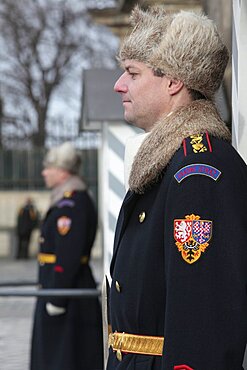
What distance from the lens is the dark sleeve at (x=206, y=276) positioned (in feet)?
8.15

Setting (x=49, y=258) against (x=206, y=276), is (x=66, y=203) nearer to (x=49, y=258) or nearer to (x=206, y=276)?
(x=49, y=258)

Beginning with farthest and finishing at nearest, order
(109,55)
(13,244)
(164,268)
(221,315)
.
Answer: (109,55) < (13,244) < (164,268) < (221,315)

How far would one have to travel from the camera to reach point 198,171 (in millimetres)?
2574

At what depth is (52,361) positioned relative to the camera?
6605mm

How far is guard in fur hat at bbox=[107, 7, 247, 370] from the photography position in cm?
250

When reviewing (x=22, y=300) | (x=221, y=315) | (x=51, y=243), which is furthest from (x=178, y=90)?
(x=22, y=300)

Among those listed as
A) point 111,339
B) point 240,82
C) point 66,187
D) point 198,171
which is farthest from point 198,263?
point 66,187

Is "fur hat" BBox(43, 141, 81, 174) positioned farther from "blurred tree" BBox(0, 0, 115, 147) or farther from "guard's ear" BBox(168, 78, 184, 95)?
"blurred tree" BBox(0, 0, 115, 147)

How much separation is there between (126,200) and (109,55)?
29115mm

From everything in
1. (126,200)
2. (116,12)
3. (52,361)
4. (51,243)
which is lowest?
(52,361)

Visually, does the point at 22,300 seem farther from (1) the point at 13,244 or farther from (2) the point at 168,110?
(2) the point at 168,110

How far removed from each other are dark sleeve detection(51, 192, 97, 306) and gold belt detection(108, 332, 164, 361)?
3.61 m

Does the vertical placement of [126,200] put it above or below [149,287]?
above

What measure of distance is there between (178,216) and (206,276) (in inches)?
6.9
